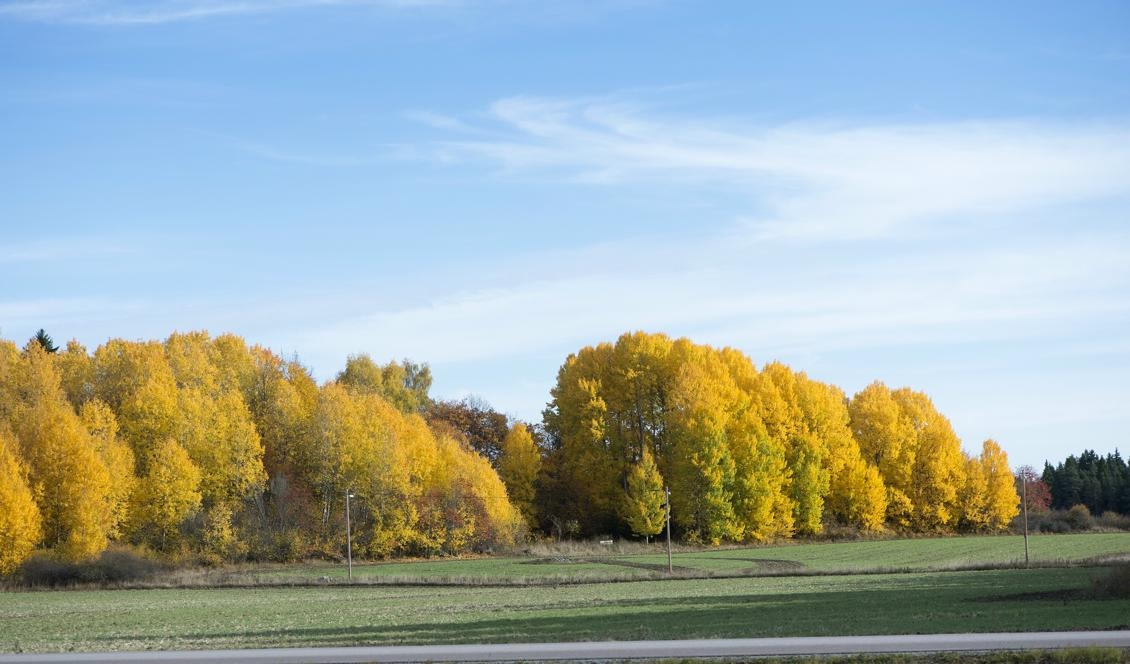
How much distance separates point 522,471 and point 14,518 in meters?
41.8

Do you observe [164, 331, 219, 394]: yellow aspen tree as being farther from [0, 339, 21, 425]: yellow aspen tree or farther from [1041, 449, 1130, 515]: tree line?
[1041, 449, 1130, 515]: tree line

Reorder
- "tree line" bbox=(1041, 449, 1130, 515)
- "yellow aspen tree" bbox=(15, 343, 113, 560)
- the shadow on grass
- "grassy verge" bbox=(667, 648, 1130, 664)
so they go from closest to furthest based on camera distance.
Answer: "grassy verge" bbox=(667, 648, 1130, 664) < the shadow on grass < "yellow aspen tree" bbox=(15, 343, 113, 560) < "tree line" bbox=(1041, 449, 1130, 515)

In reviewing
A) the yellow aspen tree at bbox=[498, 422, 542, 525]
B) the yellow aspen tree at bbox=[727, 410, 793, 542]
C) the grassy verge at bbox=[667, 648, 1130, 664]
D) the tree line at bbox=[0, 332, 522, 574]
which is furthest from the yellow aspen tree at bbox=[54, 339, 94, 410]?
the grassy verge at bbox=[667, 648, 1130, 664]

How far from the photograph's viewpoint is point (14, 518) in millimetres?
63781

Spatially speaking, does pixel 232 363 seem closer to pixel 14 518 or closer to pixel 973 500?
pixel 14 518

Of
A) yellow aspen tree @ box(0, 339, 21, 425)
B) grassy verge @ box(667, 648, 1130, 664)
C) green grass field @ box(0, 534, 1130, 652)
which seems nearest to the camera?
grassy verge @ box(667, 648, 1130, 664)

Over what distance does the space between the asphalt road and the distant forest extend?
51577 millimetres

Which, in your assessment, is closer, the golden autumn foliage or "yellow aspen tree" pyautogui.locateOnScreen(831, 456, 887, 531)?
the golden autumn foliage

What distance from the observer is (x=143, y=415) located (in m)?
78.4

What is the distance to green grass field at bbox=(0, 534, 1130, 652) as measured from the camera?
27594 mm

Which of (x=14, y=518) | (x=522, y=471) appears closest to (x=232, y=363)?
(x=522, y=471)

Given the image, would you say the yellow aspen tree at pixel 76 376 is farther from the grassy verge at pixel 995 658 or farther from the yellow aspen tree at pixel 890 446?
A: the grassy verge at pixel 995 658

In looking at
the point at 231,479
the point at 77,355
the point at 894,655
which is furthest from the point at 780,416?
the point at 894,655

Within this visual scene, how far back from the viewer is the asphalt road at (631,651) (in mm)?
18641
